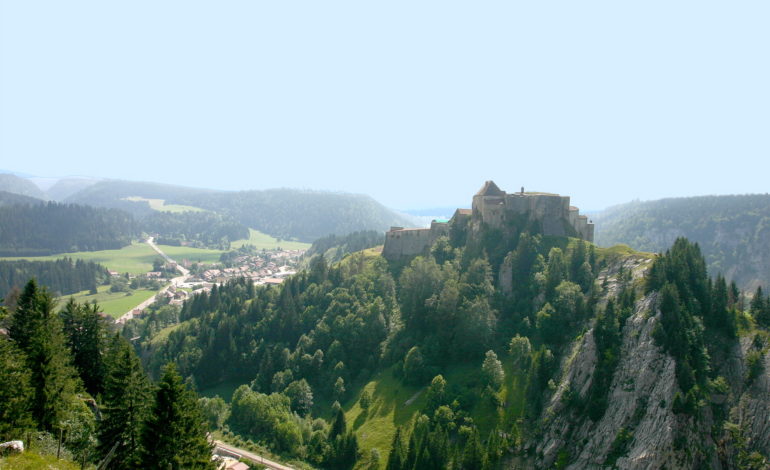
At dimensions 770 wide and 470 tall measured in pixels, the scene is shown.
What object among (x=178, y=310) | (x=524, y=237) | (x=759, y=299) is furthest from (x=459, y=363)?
(x=178, y=310)

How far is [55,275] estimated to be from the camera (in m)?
166

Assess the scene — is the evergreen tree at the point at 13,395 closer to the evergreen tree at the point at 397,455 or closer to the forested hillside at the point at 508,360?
the evergreen tree at the point at 397,455

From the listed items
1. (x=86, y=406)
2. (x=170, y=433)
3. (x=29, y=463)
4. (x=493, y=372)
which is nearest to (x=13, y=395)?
(x=29, y=463)

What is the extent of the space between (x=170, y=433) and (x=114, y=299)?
155m

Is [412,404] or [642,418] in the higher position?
[642,418]

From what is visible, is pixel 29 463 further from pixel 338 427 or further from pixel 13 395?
pixel 338 427

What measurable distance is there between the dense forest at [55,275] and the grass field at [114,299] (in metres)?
4.37

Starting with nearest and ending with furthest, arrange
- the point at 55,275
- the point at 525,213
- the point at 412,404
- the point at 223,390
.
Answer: the point at 412,404 → the point at 525,213 → the point at 223,390 → the point at 55,275

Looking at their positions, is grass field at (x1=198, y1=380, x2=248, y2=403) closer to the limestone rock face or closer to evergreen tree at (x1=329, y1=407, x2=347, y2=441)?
evergreen tree at (x1=329, y1=407, x2=347, y2=441)

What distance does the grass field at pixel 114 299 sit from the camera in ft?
466

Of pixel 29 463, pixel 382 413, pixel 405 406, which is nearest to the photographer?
pixel 29 463

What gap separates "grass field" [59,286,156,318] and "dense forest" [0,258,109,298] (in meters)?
4.37

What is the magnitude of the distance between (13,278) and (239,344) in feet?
413

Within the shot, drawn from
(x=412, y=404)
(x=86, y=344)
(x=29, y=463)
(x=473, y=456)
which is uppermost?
(x=29, y=463)
